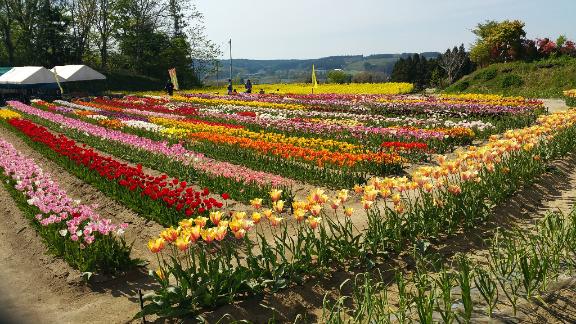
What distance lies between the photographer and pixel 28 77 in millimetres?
34219

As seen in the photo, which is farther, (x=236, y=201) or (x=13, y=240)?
(x=236, y=201)

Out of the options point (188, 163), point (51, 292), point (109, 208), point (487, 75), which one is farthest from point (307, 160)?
point (487, 75)

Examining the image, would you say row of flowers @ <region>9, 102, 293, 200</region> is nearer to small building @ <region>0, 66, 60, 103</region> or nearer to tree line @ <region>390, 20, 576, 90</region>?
small building @ <region>0, 66, 60, 103</region>

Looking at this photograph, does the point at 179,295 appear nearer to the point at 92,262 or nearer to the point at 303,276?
the point at 303,276

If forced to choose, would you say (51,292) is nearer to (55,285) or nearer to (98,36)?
(55,285)

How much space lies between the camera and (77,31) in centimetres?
6062

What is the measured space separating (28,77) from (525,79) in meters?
40.2

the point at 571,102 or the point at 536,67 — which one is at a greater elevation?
the point at 536,67

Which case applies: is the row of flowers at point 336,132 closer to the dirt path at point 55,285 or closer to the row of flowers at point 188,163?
the row of flowers at point 188,163

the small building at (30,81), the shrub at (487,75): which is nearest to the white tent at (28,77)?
the small building at (30,81)

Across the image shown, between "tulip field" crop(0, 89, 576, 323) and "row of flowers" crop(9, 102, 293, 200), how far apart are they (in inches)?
2.4

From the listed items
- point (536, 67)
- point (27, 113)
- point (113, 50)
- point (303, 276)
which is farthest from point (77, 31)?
point (303, 276)

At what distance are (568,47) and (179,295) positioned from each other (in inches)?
1751

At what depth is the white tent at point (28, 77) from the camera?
112 ft
